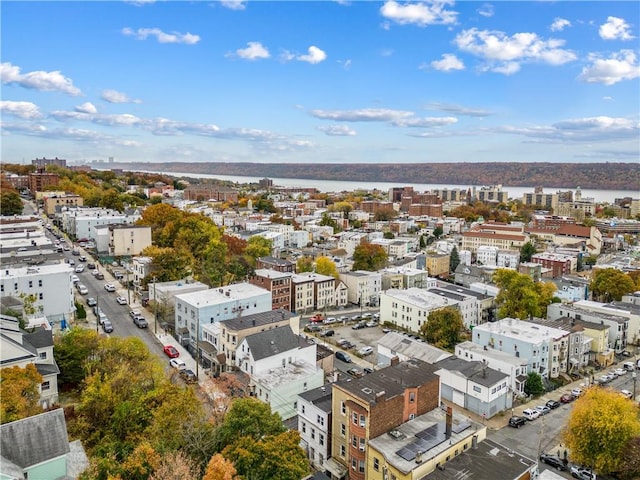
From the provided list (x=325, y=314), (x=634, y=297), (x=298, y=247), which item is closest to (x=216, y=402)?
(x=325, y=314)

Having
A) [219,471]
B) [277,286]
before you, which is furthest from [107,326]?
[219,471]

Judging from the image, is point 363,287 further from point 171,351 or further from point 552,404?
point 552,404

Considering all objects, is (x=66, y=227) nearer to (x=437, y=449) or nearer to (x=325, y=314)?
(x=325, y=314)

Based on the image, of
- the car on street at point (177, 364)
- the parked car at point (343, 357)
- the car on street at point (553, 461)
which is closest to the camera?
the car on street at point (553, 461)

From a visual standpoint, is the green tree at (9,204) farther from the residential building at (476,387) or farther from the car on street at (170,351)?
the residential building at (476,387)

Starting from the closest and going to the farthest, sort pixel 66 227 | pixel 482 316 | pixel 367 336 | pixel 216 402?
pixel 216 402, pixel 367 336, pixel 482 316, pixel 66 227

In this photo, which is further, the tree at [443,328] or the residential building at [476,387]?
the tree at [443,328]

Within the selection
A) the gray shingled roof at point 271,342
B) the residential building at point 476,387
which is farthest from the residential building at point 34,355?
the residential building at point 476,387

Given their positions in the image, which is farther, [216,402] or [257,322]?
[257,322]
